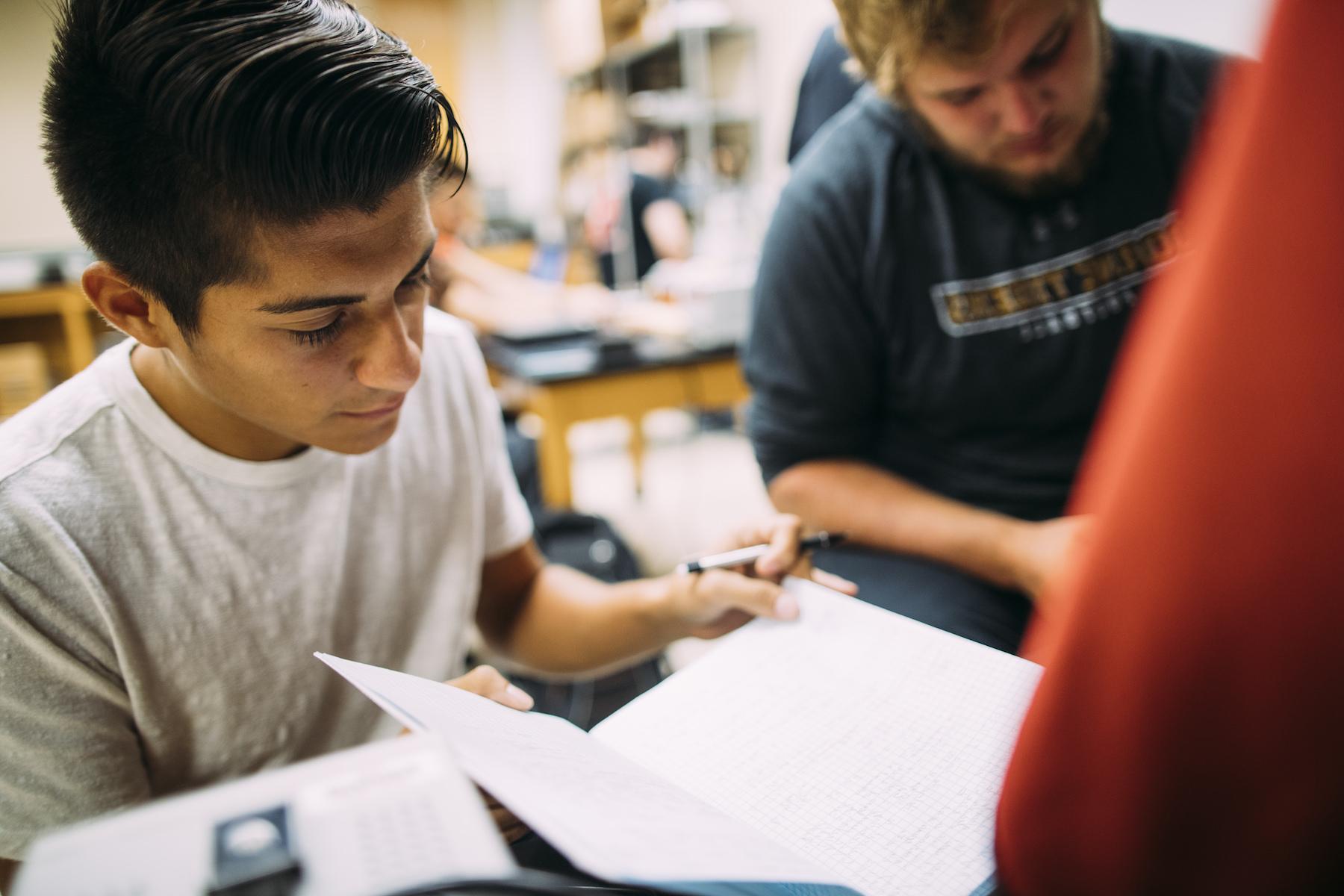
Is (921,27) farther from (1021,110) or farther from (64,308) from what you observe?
(64,308)

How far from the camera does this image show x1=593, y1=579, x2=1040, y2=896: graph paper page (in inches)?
17.7

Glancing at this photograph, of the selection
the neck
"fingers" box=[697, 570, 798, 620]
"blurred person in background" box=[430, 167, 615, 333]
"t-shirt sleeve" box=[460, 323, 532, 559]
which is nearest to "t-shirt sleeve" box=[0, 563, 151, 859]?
the neck

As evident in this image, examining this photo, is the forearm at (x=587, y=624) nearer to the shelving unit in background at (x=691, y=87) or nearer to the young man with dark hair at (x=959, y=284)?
the young man with dark hair at (x=959, y=284)

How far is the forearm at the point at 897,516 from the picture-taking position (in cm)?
90

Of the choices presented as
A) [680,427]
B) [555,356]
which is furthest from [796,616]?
[680,427]

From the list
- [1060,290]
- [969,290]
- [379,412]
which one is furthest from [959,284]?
[379,412]

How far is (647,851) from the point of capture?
0.33 metres

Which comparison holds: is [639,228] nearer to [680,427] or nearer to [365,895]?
[680,427]

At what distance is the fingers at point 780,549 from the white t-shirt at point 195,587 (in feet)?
1.04

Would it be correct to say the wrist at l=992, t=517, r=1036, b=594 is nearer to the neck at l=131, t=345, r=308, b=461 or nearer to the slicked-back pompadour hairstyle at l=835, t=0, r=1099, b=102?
the slicked-back pompadour hairstyle at l=835, t=0, r=1099, b=102

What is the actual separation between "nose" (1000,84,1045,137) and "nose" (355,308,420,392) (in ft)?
2.32

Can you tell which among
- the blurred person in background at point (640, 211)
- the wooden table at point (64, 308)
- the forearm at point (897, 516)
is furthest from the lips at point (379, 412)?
the wooden table at point (64, 308)

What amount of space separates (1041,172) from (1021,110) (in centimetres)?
12

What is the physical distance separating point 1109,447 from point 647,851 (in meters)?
0.24
